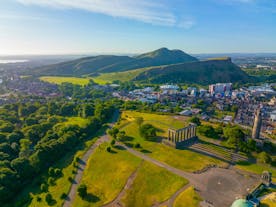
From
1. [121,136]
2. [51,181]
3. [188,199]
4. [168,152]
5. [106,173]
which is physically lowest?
[51,181]

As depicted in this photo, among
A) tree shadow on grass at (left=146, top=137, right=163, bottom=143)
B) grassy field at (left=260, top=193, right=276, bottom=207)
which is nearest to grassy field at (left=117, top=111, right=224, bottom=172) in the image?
tree shadow on grass at (left=146, top=137, right=163, bottom=143)

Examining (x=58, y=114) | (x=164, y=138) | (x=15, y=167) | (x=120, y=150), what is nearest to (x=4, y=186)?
(x=15, y=167)

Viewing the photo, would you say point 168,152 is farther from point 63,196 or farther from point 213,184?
point 63,196

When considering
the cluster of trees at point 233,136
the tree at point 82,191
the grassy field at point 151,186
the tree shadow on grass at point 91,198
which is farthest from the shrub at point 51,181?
the cluster of trees at point 233,136

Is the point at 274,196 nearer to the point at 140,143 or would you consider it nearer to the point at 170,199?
the point at 170,199

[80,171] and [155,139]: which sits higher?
[155,139]

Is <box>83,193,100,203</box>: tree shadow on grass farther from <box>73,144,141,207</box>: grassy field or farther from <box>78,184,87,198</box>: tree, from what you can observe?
<box>78,184,87,198</box>: tree

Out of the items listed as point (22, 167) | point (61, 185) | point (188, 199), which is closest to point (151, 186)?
point (188, 199)
